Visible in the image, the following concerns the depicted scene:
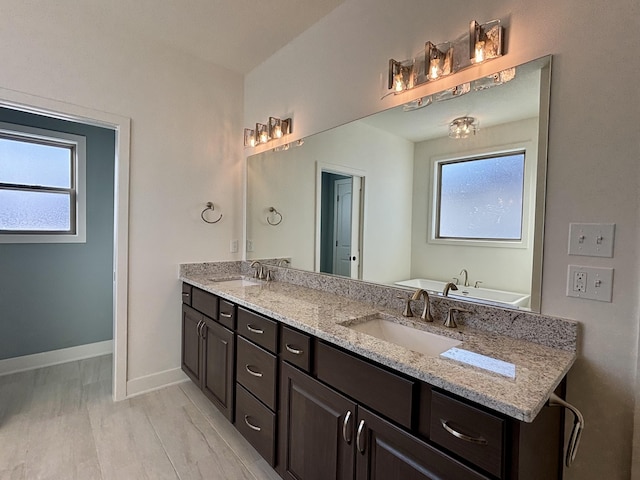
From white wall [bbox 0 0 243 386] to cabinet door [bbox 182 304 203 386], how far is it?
0.14 m

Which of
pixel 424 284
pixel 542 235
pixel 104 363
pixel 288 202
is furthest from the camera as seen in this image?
pixel 104 363

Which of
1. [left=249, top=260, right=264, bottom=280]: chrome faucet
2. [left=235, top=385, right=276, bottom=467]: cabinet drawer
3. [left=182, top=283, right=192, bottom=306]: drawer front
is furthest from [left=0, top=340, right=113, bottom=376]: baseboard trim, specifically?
[left=235, top=385, right=276, bottom=467]: cabinet drawer

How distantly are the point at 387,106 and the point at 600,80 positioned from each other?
2.97ft

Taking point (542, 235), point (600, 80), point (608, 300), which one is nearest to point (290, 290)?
point (542, 235)

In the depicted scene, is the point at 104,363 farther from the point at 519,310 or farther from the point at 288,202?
the point at 519,310

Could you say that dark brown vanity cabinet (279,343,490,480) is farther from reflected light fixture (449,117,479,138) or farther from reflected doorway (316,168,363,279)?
reflected light fixture (449,117,479,138)

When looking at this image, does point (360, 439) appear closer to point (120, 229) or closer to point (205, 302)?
point (205, 302)

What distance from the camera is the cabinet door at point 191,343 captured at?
2.38m

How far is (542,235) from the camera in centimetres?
124

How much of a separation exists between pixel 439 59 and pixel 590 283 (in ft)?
3.63

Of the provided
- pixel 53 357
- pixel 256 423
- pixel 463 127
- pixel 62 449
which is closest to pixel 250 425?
pixel 256 423

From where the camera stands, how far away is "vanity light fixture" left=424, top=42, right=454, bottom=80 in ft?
4.80

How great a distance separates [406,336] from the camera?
1489 mm

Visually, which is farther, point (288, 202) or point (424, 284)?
point (288, 202)
